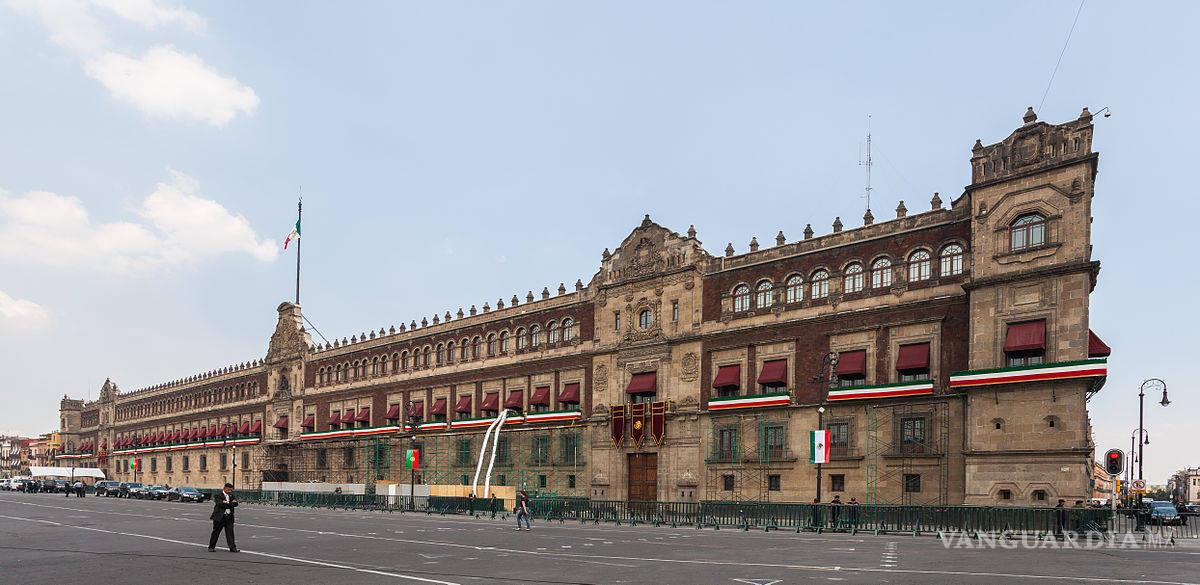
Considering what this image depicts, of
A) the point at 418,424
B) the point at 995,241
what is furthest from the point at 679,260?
the point at 418,424

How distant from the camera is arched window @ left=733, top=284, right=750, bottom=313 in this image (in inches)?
1870

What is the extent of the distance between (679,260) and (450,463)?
1012 inches

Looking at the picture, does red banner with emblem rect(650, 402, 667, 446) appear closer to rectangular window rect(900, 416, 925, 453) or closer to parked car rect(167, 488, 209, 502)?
rectangular window rect(900, 416, 925, 453)

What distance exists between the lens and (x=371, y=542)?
26.8 meters

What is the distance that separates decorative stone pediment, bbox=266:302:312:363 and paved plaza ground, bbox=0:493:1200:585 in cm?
5508

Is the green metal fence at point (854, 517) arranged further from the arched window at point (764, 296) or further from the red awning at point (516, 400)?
the arched window at point (764, 296)

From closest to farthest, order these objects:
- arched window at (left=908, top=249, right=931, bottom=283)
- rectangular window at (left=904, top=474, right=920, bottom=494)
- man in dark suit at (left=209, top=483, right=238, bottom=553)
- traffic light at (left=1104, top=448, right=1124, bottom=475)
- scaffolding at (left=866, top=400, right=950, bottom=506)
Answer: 1. man in dark suit at (left=209, top=483, right=238, bottom=553)
2. traffic light at (left=1104, top=448, right=1124, bottom=475)
3. scaffolding at (left=866, top=400, right=950, bottom=506)
4. rectangular window at (left=904, top=474, right=920, bottom=494)
5. arched window at (left=908, top=249, right=931, bottom=283)

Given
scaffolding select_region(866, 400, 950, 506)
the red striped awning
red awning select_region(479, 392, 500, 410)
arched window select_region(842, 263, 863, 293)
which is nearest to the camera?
scaffolding select_region(866, 400, 950, 506)

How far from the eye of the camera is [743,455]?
1800 inches

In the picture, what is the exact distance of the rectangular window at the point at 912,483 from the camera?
→ 39188 mm

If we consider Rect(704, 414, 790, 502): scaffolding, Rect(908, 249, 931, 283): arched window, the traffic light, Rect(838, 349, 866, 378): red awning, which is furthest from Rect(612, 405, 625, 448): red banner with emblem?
the traffic light

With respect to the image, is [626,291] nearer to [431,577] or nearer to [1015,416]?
[1015,416]

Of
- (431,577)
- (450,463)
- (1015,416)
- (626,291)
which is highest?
(626,291)

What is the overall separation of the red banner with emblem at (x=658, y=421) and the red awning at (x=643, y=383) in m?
0.99
